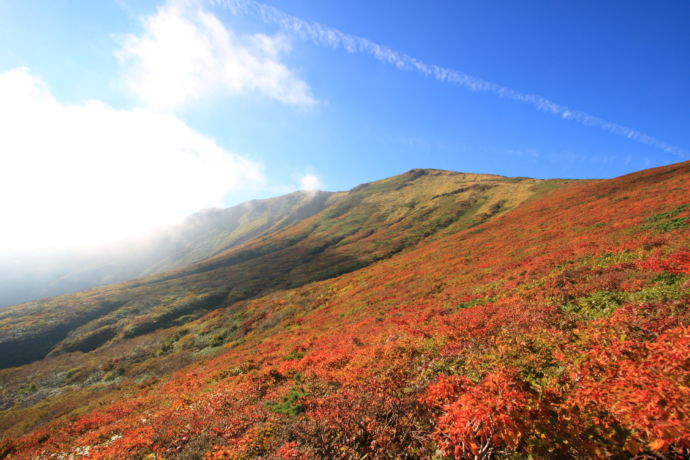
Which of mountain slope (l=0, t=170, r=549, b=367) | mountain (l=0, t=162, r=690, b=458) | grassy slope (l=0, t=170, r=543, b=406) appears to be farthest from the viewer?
mountain slope (l=0, t=170, r=549, b=367)

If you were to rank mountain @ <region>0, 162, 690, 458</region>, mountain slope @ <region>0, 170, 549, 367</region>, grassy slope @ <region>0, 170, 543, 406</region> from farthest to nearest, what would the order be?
mountain slope @ <region>0, 170, 549, 367</region>, grassy slope @ <region>0, 170, 543, 406</region>, mountain @ <region>0, 162, 690, 458</region>

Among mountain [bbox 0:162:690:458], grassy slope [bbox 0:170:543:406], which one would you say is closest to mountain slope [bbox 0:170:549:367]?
grassy slope [bbox 0:170:543:406]

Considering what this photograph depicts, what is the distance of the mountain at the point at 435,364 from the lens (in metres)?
5.70

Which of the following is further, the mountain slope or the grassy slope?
the mountain slope

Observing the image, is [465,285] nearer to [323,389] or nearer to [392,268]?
[323,389]

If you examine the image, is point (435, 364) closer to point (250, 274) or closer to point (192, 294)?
point (192, 294)

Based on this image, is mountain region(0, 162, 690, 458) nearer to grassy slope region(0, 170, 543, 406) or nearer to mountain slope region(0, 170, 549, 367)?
grassy slope region(0, 170, 543, 406)

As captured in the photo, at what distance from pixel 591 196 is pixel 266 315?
51699mm

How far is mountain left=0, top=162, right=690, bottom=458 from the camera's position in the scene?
A: 570cm

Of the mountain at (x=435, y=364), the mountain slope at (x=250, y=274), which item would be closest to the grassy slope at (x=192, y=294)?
the mountain slope at (x=250, y=274)

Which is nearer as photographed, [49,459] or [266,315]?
[49,459]

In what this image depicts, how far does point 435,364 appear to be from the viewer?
1001cm

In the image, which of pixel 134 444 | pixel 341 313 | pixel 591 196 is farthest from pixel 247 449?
pixel 591 196

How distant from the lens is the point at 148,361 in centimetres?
3425
